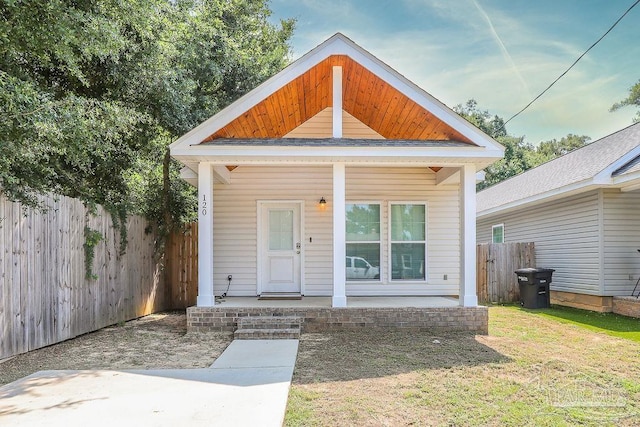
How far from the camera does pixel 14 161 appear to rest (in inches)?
210

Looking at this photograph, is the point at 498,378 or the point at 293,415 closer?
the point at 293,415

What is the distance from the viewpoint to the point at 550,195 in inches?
403

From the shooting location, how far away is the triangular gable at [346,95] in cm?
677

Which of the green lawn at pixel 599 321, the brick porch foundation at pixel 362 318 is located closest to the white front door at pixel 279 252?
the brick porch foundation at pixel 362 318

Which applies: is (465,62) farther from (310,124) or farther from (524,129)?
(524,129)

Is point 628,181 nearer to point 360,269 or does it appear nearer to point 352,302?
point 360,269

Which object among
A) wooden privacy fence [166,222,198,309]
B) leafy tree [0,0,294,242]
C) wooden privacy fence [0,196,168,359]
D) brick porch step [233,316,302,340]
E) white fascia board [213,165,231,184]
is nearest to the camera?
wooden privacy fence [0,196,168,359]

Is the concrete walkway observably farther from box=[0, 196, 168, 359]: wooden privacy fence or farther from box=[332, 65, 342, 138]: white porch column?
box=[332, 65, 342, 138]: white porch column

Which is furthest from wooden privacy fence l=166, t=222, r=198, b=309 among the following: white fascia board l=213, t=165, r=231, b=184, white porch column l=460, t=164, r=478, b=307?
white porch column l=460, t=164, r=478, b=307

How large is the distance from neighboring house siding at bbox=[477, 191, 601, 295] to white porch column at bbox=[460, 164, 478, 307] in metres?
4.22

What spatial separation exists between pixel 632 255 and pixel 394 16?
381 inches

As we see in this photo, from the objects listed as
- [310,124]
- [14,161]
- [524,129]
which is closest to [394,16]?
[310,124]

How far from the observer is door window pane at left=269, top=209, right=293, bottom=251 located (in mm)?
8867

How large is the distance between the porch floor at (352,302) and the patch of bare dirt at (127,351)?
0.89 meters
